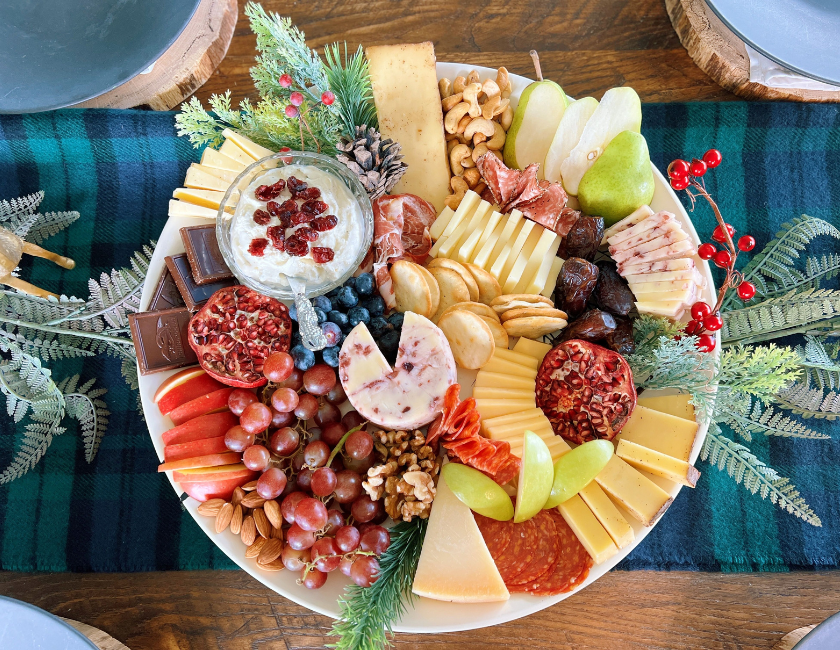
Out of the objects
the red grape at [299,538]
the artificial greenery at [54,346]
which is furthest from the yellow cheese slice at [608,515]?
the artificial greenery at [54,346]

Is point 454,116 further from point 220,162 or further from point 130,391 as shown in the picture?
point 130,391

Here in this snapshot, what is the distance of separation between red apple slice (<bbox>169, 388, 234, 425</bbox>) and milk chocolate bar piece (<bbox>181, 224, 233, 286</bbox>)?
26cm

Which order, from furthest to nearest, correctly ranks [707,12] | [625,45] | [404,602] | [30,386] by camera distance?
[625,45]
[707,12]
[30,386]
[404,602]

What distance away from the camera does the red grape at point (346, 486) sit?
48.8 inches

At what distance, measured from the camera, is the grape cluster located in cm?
120

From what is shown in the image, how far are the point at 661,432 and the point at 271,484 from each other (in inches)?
32.7

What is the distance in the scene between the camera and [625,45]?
5.63 feet

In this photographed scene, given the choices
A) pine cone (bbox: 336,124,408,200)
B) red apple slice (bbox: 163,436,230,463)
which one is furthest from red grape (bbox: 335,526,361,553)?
pine cone (bbox: 336,124,408,200)

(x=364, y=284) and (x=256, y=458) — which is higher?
(x=364, y=284)

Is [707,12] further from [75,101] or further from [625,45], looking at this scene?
[75,101]

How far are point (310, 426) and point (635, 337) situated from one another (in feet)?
2.54

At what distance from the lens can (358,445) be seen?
1.23m

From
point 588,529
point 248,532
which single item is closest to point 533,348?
point 588,529

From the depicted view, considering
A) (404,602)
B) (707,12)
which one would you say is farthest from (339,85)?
(404,602)
